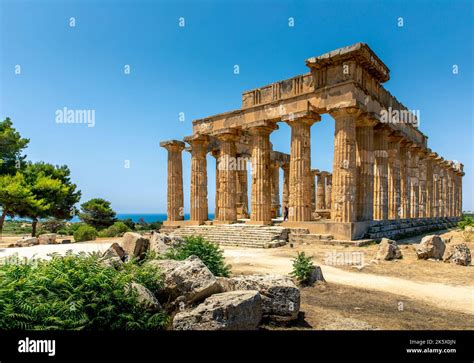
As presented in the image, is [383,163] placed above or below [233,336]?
above

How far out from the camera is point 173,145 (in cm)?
2986

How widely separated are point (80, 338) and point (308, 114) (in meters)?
19.5

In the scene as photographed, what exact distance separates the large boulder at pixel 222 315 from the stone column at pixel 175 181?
25899mm

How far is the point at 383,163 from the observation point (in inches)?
924

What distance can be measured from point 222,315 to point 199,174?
2462cm

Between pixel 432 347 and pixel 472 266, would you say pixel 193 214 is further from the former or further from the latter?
pixel 432 347

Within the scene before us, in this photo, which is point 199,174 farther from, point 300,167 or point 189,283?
point 189,283

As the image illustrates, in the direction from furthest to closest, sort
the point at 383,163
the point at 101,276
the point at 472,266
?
the point at 383,163 → the point at 472,266 → the point at 101,276

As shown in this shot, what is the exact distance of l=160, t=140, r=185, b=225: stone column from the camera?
98.2 ft

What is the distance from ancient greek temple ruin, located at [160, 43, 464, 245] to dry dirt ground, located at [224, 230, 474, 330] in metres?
7.64

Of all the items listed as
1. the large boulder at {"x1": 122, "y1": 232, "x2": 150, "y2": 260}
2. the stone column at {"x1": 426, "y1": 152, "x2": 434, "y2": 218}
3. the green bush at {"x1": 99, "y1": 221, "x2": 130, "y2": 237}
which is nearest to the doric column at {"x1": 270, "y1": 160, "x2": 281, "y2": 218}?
the stone column at {"x1": 426, "y1": 152, "x2": 434, "y2": 218}

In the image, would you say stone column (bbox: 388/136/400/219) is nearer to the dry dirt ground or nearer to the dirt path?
the dry dirt ground

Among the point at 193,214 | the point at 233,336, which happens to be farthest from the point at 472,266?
the point at 193,214

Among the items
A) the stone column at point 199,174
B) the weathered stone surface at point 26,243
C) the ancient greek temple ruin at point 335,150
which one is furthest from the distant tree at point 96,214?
the weathered stone surface at point 26,243
